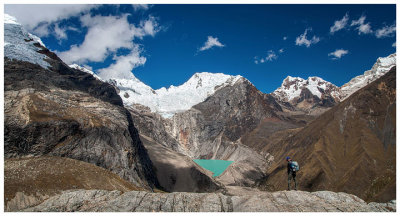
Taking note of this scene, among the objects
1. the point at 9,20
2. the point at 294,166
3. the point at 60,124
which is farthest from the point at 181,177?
the point at 9,20

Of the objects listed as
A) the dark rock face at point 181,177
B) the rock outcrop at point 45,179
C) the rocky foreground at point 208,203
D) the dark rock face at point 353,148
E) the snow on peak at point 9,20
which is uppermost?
the snow on peak at point 9,20

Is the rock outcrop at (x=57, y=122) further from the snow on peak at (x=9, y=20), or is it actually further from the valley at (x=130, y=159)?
the snow on peak at (x=9, y=20)

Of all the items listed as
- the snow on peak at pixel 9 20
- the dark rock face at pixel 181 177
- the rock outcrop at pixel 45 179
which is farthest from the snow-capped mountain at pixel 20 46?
the rock outcrop at pixel 45 179

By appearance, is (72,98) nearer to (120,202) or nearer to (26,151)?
(26,151)

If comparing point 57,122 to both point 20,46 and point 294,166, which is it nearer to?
point 294,166

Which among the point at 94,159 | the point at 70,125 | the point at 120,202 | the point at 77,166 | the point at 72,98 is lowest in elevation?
the point at 120,202

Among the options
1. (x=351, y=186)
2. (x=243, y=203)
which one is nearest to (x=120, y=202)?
(x=243, y=203)
